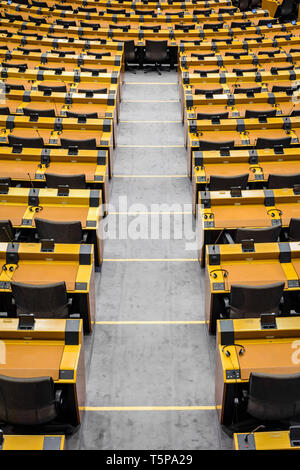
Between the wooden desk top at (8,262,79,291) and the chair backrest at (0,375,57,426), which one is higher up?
the wooden desk top at (8,262,79,291)

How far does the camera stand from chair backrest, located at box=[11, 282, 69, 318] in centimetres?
443

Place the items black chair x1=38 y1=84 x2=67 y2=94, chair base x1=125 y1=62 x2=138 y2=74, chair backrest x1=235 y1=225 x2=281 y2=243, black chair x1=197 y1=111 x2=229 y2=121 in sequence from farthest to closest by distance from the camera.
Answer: chair base x1=125 y1=62 x2=138 y2=74 < black chair x1=38 y1=84 x2=67 y2=94 < black chair x1=197 y1=111 x2=229 y2=121 < chair backrest x1=235 y1=225 x2=281 y2=243

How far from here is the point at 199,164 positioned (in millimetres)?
6551

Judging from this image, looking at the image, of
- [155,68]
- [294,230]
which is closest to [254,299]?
[294,230]

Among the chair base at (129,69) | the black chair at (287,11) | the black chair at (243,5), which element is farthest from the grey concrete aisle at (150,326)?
the black chair at (243,5)

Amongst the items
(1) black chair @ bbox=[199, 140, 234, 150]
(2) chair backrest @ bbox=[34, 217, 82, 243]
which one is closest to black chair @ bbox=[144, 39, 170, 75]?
(1) black chair @ bbox=[199, 140, 234, 150]

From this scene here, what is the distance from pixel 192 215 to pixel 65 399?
3331 mm

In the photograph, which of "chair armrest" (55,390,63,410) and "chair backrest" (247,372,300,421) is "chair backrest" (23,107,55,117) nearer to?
"chair armrest" (55,390,63,410)

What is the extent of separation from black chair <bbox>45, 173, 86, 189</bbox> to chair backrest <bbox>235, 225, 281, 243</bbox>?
1.99 m

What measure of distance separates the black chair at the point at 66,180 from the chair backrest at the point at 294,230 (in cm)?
243

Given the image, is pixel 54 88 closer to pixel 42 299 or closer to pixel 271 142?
pixel 271 142

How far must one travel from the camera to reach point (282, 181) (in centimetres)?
612

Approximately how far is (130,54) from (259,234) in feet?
23.5

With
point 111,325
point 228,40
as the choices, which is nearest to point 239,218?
point 111,325
